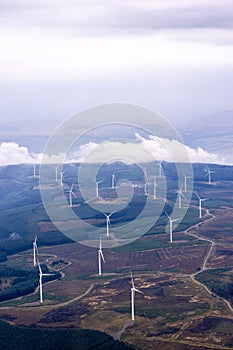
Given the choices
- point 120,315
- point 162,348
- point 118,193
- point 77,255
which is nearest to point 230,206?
point 118,193

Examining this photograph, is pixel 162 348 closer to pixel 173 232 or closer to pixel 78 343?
pixel 78 343

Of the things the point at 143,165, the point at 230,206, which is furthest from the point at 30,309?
the point at 143,165

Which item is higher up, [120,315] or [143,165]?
[143,165]

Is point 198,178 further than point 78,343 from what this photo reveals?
Yes

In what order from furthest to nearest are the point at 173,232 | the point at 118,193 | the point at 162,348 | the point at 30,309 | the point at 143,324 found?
1. the point at 118,193
2. the point at 173,232
3. the point at 30,309
4. the point at 143,324
5. the point at 162,348

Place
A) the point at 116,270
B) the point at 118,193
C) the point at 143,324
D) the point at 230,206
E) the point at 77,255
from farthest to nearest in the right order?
1. the point at 118,193
2. the point at 230,206
3. the point at 77,255
4. the point at 116,270
5. the point at 143,324

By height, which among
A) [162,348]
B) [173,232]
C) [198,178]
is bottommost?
[162,348]

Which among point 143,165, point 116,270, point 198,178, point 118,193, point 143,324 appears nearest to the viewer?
point 143,324

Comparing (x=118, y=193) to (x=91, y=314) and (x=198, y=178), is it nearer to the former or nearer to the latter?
(x=198, y=178)

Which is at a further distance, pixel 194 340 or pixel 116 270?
pixel 116 270
